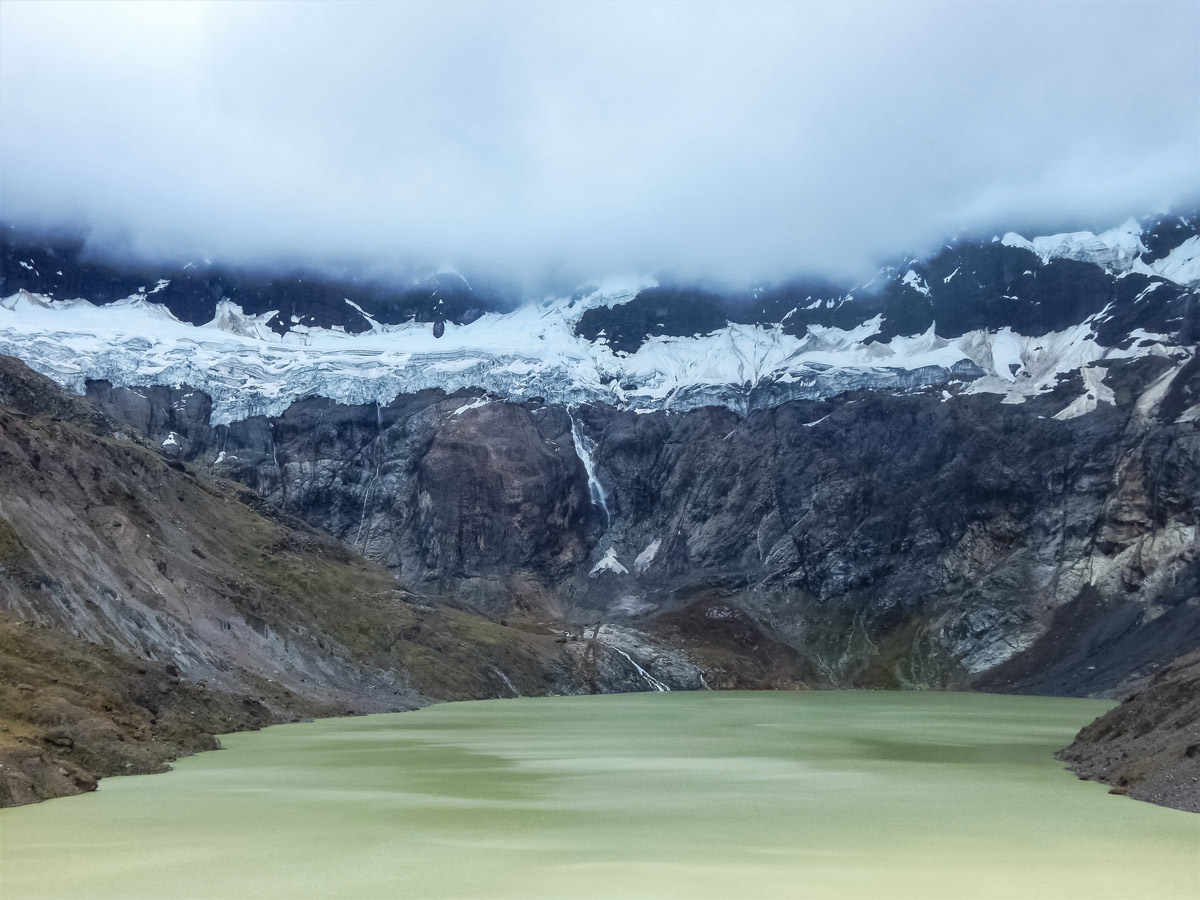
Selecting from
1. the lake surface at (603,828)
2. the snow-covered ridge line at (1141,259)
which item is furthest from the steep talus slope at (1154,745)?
the snow-covered ridge line at (1141,259)

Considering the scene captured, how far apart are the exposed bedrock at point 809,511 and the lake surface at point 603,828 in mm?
81103

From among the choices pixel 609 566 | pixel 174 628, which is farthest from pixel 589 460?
pixel 174 628

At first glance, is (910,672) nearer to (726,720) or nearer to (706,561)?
(706,561)

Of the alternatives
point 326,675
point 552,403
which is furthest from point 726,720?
point 552,403

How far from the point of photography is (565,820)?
30.6m

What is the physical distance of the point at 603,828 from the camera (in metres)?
29.1

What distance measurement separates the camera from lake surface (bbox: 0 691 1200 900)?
2239cm

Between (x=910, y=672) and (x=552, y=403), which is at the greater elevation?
(x=552, y=403)

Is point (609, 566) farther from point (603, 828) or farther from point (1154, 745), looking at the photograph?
point (603, 828)

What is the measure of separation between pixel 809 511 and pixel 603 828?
13887 cm

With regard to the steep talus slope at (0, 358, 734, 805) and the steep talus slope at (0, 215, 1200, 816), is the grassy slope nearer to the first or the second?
the steep talus slope at (0, 358, 734, 805)

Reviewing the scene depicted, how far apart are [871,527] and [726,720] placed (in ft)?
283

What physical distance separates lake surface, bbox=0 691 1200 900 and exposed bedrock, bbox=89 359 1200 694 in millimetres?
81103

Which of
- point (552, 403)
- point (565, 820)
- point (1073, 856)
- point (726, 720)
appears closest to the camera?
point (1073, 856)
